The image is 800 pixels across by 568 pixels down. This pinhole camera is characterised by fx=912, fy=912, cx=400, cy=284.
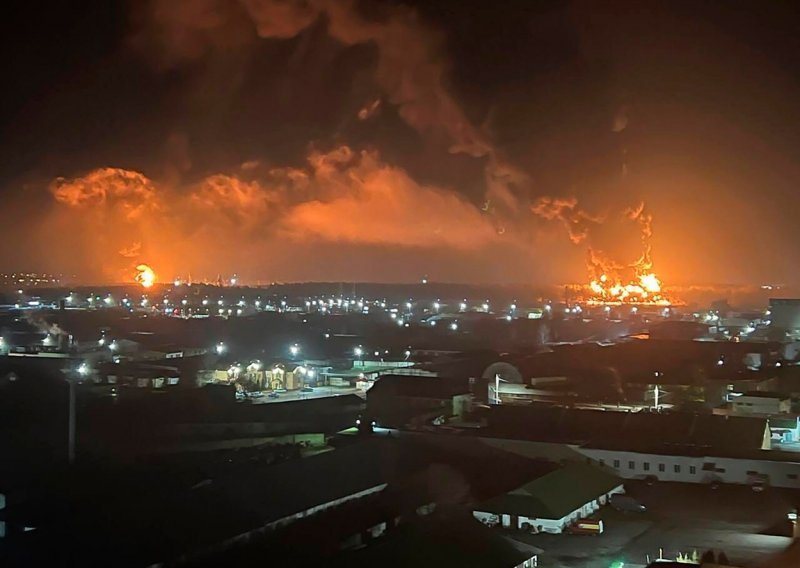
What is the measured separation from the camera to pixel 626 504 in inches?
246

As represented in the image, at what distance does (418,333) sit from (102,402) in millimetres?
10693

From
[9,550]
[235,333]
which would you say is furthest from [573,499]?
[235,333]

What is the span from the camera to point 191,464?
22.0 feet

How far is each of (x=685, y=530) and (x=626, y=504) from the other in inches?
21.9

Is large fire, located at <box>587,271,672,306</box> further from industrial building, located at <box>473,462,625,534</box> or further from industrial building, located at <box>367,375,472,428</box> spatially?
industrial building, located at <box>473,462,625,534</box>

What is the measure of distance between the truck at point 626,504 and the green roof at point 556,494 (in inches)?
3.7

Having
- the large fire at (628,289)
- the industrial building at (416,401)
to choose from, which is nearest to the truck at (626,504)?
the industrial building at (416,401)

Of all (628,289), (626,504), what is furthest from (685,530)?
(628,289)

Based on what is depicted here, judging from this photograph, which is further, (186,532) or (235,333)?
(235,333)

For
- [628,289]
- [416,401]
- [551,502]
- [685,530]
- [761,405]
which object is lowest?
[685,530]

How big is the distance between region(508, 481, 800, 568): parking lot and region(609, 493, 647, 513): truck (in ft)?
0.16

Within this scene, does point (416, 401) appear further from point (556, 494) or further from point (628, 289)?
point (628, 289)

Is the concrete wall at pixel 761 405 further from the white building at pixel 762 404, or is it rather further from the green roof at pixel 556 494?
the green roof at pixel 556 494

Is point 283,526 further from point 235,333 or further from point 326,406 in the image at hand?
point 235,333
